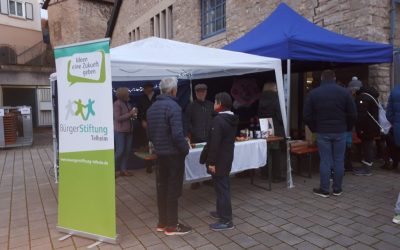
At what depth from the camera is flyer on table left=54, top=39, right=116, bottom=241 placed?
345cm

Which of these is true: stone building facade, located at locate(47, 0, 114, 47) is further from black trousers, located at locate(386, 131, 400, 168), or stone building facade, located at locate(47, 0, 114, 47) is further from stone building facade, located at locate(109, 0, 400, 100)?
black trousers, located at locate(386, 131, 400, 168)

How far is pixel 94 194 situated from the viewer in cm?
356

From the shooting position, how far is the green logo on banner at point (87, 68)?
3.43m

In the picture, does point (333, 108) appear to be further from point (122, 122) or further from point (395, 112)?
point (122, 122)

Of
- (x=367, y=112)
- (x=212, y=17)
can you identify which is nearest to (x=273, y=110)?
(x=367, y=112)

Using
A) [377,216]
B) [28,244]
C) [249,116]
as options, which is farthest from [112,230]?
[249,116]

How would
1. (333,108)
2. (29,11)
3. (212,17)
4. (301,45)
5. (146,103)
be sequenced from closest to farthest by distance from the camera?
(333,108) < (301,45) < (146,103) < (212,17) < (29,11)

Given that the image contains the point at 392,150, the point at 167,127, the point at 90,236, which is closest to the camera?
the point at 167,127

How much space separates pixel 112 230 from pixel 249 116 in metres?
4.52

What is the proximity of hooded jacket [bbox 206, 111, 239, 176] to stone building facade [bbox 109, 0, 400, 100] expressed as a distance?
14.8 ft

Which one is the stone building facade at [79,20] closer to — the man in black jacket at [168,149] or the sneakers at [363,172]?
the sneakers at [363,172]

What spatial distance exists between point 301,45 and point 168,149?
3.15 m

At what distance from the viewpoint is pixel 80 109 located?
3.64 metres

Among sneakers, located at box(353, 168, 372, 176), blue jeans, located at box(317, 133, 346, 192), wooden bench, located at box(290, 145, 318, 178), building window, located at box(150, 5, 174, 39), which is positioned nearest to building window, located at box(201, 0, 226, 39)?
building window, located at box(150, 5, 174, 39)
